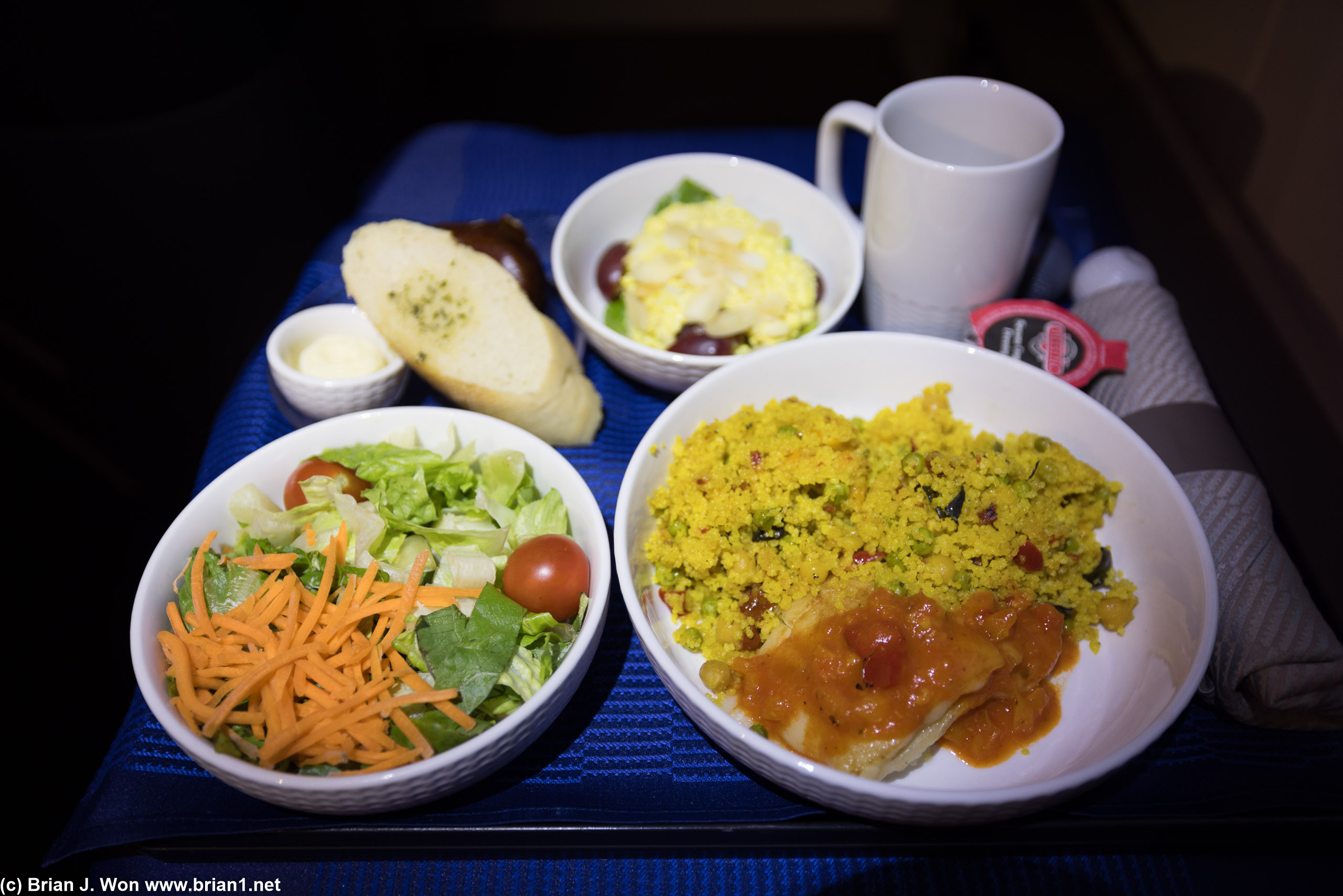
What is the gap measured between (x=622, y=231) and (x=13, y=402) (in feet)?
7.64

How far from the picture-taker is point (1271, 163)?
2.06m

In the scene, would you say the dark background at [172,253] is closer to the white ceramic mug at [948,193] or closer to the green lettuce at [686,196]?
the white ceramic mug at [948,193]

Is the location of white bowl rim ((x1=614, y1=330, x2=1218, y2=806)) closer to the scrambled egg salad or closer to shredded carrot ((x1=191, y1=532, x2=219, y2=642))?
the scrambled egg salad

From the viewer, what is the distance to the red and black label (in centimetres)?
185

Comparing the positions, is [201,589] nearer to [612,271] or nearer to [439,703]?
[439,703]

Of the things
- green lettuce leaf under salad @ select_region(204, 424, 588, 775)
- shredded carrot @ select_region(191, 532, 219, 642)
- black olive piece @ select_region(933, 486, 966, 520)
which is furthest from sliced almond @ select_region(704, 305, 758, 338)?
shredded carrot @ select_region(191, 532, 219, 642)

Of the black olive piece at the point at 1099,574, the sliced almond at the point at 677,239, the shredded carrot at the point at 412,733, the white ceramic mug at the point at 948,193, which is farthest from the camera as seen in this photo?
the sliced almond at the point at 677,239

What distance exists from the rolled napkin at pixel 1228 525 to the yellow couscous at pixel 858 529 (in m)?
0.19

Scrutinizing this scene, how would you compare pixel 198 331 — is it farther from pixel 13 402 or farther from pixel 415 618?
pixel 415 618

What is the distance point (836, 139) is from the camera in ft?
7.03

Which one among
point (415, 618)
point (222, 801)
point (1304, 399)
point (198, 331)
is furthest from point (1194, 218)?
point (198, 331)

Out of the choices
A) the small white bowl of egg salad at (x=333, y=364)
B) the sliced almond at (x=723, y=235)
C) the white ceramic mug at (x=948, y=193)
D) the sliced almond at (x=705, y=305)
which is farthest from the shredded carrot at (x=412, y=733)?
the white ceramic mug at (x=948, y=193)

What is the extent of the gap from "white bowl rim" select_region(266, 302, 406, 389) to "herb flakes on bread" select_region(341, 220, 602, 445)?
44 millimetres

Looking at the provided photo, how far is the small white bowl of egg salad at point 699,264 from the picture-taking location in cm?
191
